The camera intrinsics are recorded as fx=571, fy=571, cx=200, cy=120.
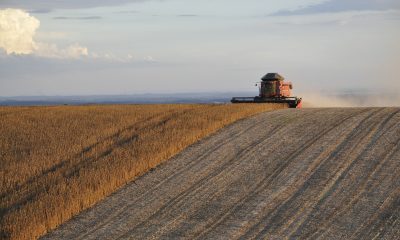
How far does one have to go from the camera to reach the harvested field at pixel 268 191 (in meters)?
13.1

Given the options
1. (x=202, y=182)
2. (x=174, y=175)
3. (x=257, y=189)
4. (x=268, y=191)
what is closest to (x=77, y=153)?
(x=174, y=175)

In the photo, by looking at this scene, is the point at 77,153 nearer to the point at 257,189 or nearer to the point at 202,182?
the point at 202,182

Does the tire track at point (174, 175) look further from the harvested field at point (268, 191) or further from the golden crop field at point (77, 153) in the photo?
the golden crop field at point (77, 153)

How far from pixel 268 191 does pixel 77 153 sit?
765 cm

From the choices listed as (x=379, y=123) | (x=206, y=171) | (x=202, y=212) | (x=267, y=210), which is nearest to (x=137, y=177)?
(x=206, y=171)

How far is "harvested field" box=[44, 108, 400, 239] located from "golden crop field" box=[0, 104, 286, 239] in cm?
51

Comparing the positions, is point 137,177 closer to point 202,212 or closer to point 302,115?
point 202,212

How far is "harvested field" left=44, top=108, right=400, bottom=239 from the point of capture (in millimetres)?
13055

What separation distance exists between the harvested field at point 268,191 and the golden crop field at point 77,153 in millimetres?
511

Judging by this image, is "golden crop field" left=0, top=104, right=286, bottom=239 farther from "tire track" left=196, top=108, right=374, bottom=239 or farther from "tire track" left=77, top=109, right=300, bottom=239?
"tire track" left=196, top=108, right=374, bottom=239

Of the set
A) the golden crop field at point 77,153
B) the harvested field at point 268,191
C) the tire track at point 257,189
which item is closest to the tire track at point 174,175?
the harvested field at point 268,191

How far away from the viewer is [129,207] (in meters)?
14.9

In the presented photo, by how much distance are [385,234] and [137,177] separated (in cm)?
774

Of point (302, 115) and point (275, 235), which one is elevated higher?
point (302, 115)
